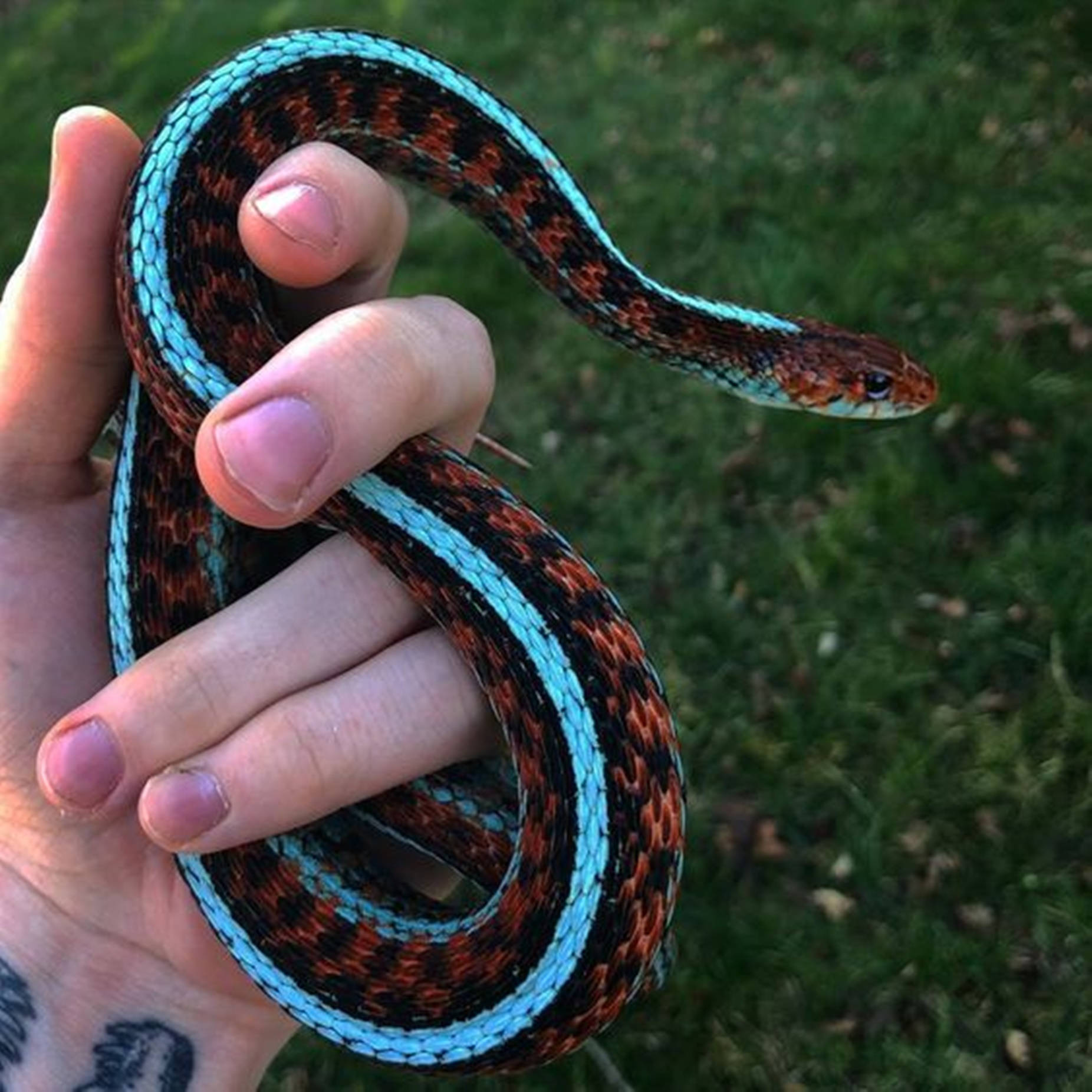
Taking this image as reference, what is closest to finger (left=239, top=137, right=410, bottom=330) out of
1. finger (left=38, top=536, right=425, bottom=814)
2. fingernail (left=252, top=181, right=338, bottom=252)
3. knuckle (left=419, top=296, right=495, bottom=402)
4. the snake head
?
fingernail (left=252, top=181, right=338, bottom=252)

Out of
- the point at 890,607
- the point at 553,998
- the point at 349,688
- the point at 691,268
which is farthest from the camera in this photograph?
the point at 691,268

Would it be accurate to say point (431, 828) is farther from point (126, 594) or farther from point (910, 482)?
point (910, 482)

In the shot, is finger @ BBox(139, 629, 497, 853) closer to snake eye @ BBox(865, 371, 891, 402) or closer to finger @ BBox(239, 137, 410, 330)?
finger @ BBox(239, 137, 410, 330)

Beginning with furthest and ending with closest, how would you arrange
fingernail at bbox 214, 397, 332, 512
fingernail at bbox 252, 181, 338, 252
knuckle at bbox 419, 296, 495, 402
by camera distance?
1. knuckle at bbox 419, 296, 495, 402
2. fingernail at bbox 252, 181, 338, 252
3. fingernail at bbox 214, 397, 332, 512

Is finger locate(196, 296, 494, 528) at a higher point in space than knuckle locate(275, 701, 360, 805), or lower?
higher

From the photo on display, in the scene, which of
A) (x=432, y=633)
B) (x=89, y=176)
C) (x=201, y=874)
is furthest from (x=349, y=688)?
(x=89, y=176)

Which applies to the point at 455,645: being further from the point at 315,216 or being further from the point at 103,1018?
the point at 103,1018
